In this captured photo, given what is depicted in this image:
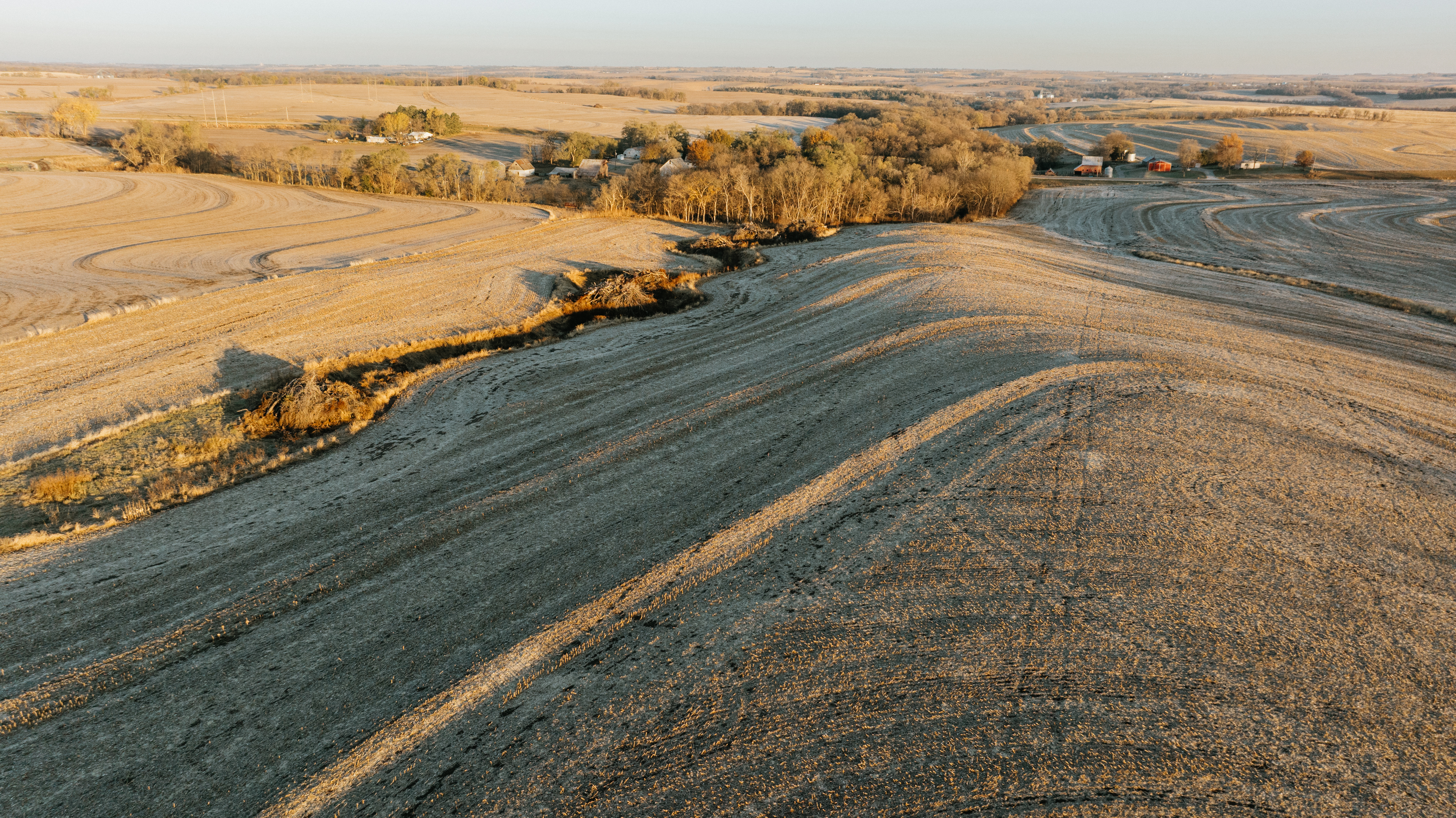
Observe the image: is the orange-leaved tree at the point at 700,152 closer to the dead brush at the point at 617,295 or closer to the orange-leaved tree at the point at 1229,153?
the dead brush at the point at 617,295

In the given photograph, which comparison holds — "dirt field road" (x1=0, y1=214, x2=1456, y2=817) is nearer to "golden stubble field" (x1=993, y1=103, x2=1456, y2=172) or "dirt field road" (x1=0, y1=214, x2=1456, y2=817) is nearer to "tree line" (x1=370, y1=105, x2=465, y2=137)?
"golden stubble field" (x1=993, y1=103, x2=1456, y2=172)

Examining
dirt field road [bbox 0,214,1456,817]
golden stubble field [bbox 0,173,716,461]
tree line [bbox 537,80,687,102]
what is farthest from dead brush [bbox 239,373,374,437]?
tree line [bbox 537,80,687,102]

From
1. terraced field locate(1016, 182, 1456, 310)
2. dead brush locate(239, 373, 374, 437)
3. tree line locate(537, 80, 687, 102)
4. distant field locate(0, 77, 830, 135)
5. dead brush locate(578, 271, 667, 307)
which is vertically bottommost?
dead brush locate(239, 373, 374, 437)

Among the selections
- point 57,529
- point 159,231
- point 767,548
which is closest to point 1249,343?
point 767,548

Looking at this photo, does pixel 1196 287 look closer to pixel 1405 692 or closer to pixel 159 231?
pixel 1405 692

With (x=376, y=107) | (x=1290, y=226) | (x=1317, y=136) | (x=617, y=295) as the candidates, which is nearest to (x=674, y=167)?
(x=617, y=295)

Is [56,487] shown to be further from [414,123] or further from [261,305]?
[414,123]
